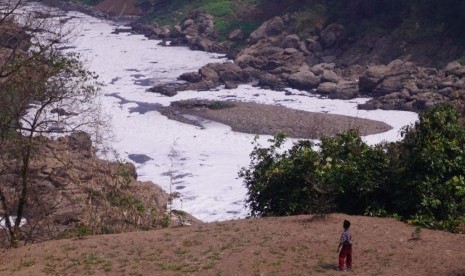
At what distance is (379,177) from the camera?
16.8 m

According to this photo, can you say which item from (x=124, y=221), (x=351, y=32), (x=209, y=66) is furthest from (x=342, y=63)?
(x=124, y=221)

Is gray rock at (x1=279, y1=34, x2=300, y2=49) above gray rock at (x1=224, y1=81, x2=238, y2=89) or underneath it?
above

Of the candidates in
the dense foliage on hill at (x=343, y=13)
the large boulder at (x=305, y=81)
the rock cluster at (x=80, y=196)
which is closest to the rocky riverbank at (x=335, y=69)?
the large boulder at (x=305, y=81)

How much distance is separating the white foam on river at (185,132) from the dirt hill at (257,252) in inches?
290

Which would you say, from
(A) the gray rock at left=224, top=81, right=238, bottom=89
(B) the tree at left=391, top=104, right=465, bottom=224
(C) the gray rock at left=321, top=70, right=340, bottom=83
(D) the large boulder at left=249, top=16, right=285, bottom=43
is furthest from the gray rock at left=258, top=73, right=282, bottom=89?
(B) the tree at left=391, top=104, right=465, bottom=224

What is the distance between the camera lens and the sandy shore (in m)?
36.5

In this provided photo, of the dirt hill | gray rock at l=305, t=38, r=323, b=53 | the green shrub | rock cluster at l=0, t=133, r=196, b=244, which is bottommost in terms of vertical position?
the dirt hill

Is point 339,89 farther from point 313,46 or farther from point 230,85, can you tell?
Answer: point 313,46

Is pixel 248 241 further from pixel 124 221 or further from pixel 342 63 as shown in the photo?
pixel 342 63

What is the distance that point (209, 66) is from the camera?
50031 mm

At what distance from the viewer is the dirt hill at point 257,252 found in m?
12.9

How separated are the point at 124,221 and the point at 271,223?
5016mm

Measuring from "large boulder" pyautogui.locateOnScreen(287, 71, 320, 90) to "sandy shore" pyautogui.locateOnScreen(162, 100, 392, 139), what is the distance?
5152mm

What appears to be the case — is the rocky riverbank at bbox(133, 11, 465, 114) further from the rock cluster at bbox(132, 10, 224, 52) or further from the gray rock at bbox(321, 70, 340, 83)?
the rock cluster at bbox(132, 10, 224, 52)
